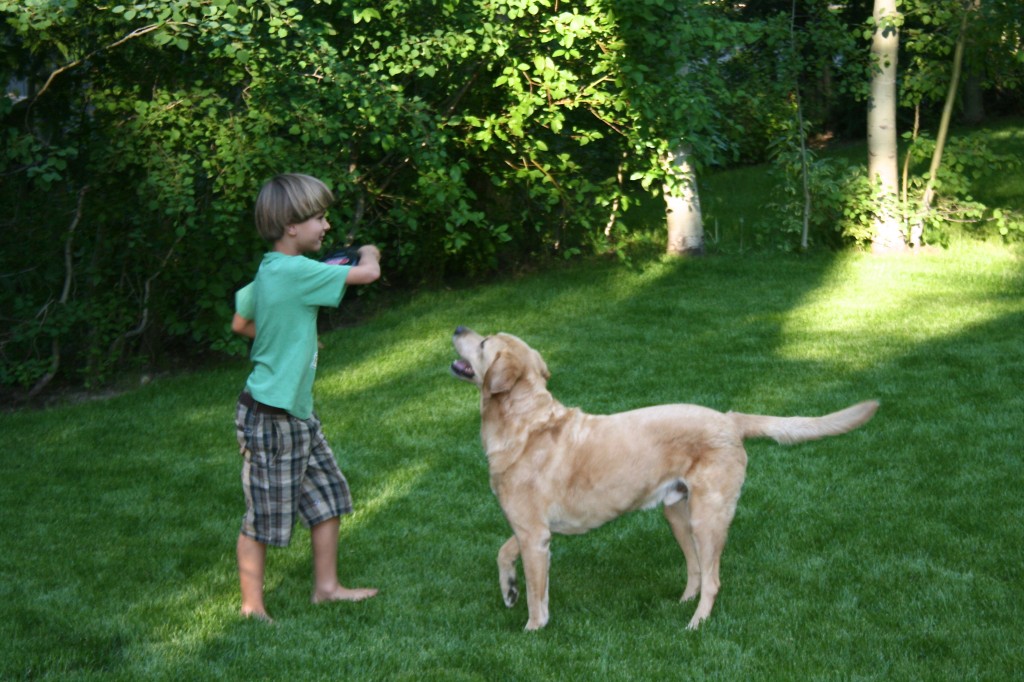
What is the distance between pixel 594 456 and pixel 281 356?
1302 mm

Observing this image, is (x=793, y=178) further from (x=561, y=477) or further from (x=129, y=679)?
(x=129, y=679)

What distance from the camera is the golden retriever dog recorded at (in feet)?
14.9

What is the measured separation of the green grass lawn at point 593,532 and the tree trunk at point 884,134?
1.34 meters

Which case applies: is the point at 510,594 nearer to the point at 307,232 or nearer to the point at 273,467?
the point at 273,467

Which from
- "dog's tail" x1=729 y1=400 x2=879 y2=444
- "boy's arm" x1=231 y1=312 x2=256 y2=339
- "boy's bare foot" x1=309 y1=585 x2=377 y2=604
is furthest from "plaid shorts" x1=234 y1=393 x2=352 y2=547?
"dog's tail" x1=729 y1=400 x2=879 y2=444

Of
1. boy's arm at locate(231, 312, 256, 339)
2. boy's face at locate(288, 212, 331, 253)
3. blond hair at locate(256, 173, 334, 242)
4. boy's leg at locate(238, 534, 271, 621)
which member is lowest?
boy's leg at locate(238, 534, 271, 621)

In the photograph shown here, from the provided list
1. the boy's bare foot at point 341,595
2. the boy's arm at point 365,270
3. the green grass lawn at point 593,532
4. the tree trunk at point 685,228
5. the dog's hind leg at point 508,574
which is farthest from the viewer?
the tree trunk at point 685,228

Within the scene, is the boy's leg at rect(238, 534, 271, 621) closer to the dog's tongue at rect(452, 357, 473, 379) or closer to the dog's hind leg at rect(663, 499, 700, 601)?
the dog's tongue at rect(452, 357, 473, 379)

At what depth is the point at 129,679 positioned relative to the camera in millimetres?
4246

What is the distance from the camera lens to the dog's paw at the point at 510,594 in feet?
16.3

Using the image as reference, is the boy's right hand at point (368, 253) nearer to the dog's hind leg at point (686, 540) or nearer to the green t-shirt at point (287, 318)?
the green t-shirt at point (287, 318)

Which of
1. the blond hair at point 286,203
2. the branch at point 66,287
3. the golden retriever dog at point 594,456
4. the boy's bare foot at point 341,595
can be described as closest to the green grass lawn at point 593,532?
the boy's bare foot at point 341,595

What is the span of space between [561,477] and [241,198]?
5197mm

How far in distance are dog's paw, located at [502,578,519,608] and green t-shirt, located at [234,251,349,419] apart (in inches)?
45.4
